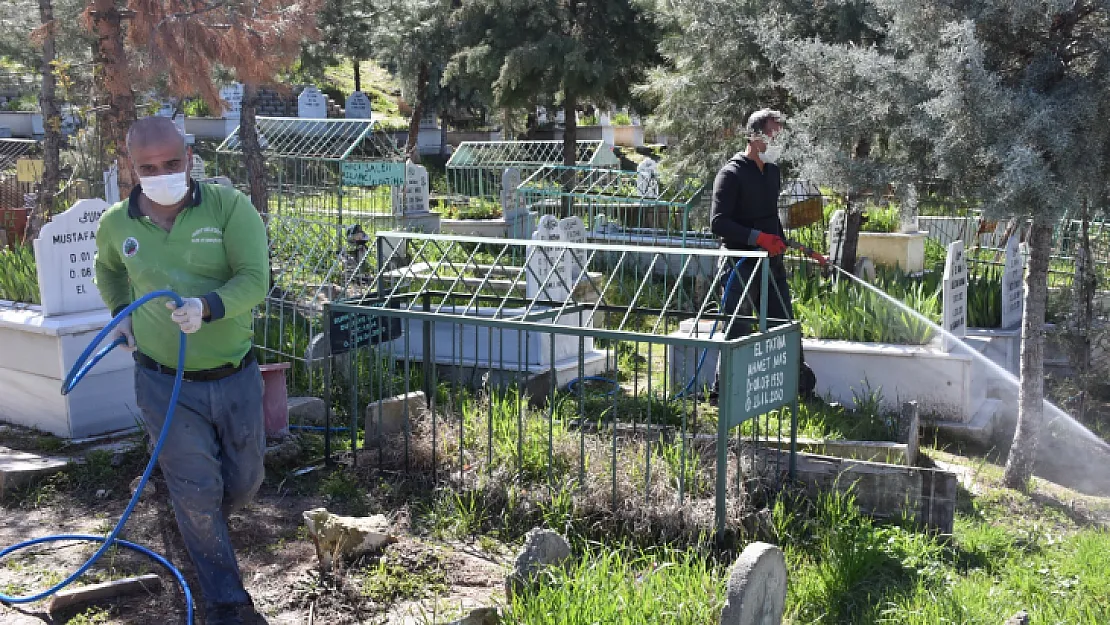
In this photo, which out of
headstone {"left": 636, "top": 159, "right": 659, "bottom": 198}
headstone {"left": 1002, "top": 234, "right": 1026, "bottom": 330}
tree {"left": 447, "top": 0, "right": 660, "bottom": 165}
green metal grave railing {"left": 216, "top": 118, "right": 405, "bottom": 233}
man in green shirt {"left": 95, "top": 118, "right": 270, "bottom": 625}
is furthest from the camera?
tree {"left": 447, "top": 0, "right": 660, "bottom": 165}

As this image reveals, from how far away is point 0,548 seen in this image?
509 cm

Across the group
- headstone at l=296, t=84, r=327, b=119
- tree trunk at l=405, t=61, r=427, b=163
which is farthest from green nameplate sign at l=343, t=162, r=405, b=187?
headstone at l=296, t=84, r=327, b=119

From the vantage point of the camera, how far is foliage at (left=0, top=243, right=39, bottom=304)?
7324mm

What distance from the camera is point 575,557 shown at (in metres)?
4.65

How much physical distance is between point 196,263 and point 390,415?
2399 mm

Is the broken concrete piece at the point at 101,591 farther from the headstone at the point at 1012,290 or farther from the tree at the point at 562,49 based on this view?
the tree at the point at 562,49

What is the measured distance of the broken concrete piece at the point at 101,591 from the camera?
14.1 feet

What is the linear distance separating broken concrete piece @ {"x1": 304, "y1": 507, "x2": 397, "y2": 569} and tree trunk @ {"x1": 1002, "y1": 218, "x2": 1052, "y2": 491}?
3558 millimetres

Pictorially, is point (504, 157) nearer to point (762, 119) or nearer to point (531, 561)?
point (762, 119)

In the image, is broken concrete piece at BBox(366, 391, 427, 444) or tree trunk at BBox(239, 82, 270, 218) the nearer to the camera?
broken concrete piece at BBox(366, 391, 427, 444)

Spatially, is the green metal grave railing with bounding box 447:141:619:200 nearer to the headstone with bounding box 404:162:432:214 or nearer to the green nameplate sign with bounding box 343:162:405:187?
the headstone with bounding box 404:162:432:214

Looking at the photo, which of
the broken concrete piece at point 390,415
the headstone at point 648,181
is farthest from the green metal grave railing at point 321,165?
the broken concrete piece at point 390,415

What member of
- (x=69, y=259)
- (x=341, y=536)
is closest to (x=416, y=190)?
(x=69, y=259)

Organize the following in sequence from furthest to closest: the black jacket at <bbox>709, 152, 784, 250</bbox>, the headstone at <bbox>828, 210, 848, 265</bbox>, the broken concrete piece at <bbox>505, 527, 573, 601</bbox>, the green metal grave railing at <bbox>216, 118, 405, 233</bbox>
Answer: the green metal grave railing at <bbox>216, 118, 405, 233</bbox> → the headstone at <bbox>828, 210, 848, 265</bbox> → the black jacket at <bbox>709, 152, 784, 250</bbox> → the broken concrete piece at <bbox>505, 527, 573, 601</bbox>
